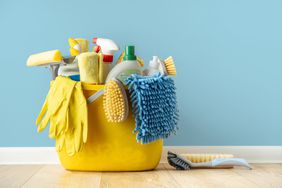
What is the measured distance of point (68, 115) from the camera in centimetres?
146

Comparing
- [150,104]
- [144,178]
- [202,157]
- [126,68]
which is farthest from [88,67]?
[202,157]

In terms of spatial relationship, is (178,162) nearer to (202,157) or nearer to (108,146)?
(202,157)

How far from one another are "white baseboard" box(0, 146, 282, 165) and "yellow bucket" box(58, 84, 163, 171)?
0.28 meters

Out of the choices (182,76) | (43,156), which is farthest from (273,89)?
(43,156)

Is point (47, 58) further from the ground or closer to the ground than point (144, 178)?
further from the ground

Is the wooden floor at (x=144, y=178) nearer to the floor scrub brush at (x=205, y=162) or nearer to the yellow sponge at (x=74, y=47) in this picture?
the floor scrub brush at (x=205, y=162)

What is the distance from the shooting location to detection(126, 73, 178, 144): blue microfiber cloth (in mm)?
1410

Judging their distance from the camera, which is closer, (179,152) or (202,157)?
(202,157)

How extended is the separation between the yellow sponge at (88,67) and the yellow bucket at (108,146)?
0.02 m

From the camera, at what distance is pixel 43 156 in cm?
177

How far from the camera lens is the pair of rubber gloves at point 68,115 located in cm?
145

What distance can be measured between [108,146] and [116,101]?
17 centimetres

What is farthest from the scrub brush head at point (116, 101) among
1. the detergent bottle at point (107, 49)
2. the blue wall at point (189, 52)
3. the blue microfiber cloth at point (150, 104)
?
the blue wall at point (189, 52)

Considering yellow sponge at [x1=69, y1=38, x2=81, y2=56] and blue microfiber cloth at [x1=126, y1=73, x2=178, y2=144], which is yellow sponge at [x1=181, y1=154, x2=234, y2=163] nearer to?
blue microfiber cloth at [x1=126, y1=73, x2=178, y2=144]
